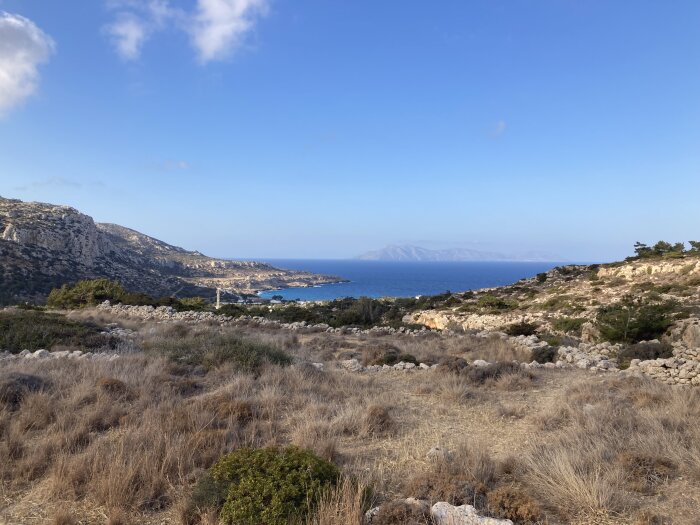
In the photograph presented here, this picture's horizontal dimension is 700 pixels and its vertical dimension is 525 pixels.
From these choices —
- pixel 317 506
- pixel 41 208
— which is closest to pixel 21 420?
pixel 317 506

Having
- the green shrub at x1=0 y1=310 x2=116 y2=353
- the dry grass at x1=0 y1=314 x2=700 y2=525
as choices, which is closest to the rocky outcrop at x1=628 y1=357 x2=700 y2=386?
the dry grass at x1=0 y1=314 x2=700 y2=525

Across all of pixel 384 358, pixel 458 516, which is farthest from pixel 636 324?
pixel 458 516

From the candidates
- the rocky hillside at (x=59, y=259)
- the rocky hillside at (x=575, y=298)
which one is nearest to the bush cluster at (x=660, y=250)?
the rocky hillside at (x=575, y=298)

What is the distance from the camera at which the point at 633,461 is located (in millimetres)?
4953

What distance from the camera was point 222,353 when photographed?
11.4 m

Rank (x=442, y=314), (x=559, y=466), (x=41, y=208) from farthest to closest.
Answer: (x=41, y=208), (x=442, y=314), (x=559, y=466)

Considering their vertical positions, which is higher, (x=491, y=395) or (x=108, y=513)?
(x=108, y=513)

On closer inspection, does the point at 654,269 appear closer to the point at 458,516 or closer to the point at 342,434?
the point at 342,434

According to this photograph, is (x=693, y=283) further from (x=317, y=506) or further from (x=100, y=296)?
(x=100, y=296)

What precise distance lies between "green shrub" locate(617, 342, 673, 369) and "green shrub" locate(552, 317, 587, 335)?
17.9 feet

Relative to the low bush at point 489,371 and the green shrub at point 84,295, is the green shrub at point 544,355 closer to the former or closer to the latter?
the low bush at point 489,371

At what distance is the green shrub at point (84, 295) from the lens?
2834 cm

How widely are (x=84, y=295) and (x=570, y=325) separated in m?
29.4

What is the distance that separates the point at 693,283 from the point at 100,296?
35.1m
